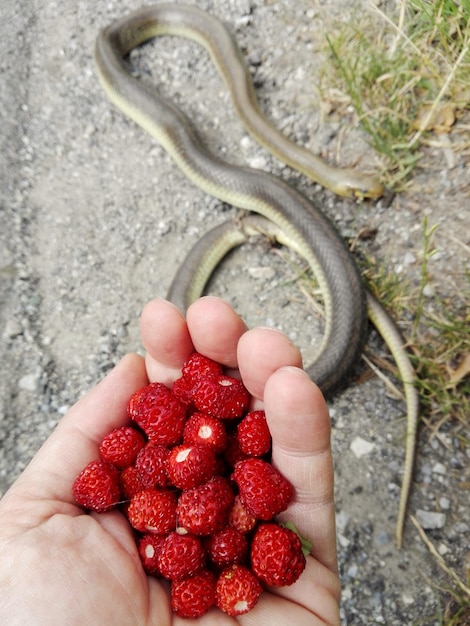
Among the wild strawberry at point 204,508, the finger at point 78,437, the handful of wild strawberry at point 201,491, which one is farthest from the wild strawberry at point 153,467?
the finger at point 78,437

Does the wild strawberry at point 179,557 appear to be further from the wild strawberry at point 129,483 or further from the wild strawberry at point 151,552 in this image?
the wild strawberry at point 129,483

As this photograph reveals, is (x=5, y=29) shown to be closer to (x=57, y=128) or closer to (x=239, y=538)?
(x=57, y=128)

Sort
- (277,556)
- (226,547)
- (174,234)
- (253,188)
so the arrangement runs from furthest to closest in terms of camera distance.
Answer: (174,234)
(253,188)
(226,547)
(277,556)

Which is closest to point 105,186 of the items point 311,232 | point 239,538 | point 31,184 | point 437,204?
point 31,184

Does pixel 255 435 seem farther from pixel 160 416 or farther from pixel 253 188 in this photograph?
pixel 253 188

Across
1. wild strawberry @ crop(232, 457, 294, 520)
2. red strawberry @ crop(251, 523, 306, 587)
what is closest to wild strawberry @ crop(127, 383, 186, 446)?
wild strawberry @ crop(232, 457, 294, 520)

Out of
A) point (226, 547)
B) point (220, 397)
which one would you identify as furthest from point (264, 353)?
point (226, 547)
